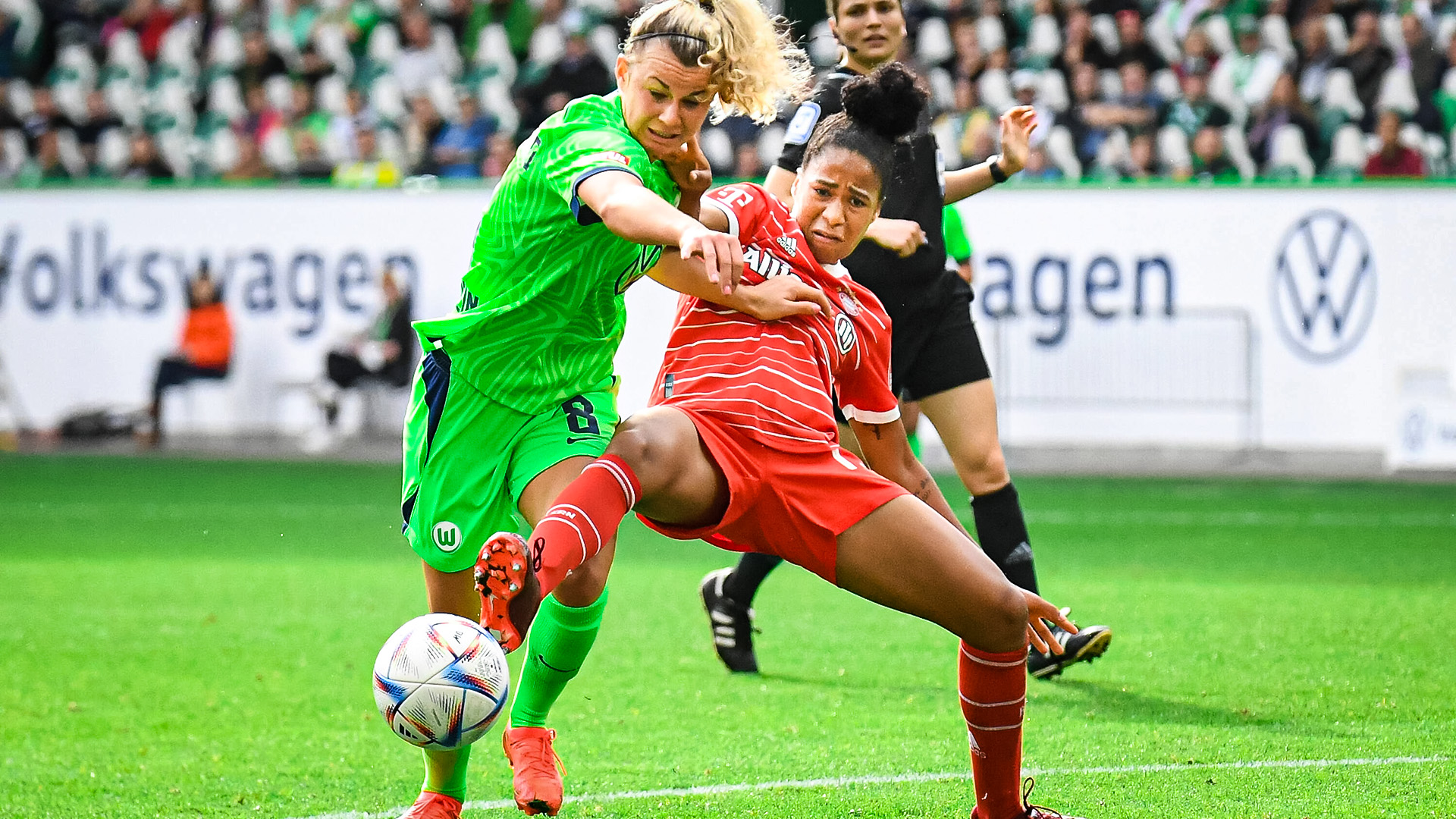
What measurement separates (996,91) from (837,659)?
A: 10.7 metres

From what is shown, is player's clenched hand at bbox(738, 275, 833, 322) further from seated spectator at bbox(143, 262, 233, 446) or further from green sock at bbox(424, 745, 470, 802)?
seated spectator at bbox(143, 262, 233, 446)

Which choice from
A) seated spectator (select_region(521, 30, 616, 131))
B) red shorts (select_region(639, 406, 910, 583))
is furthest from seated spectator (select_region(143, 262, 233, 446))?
red shorts (select_region(639, 406, 910, 583))

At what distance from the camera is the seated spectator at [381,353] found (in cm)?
1470

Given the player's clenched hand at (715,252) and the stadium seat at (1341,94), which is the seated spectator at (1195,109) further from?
the player's clenched hand at (715,252)

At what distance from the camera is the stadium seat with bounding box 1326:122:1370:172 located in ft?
46.3

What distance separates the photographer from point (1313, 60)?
593 inches

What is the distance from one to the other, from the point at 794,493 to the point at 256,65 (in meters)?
16.5

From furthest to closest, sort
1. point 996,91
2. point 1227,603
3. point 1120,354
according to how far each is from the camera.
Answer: point 996,91
point 1120,354
point 1227,603

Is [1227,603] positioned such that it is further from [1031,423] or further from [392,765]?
[1031,423]

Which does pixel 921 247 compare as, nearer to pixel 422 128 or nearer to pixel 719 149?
pixel 719 149

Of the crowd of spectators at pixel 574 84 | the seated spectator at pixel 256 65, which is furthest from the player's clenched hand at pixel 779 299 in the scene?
the seated spectator at pixel 256 65

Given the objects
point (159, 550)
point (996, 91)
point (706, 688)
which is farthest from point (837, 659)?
point (996, 91)

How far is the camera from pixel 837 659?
627 centimetres

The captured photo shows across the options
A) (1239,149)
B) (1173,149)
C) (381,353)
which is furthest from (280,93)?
(1239,149)
